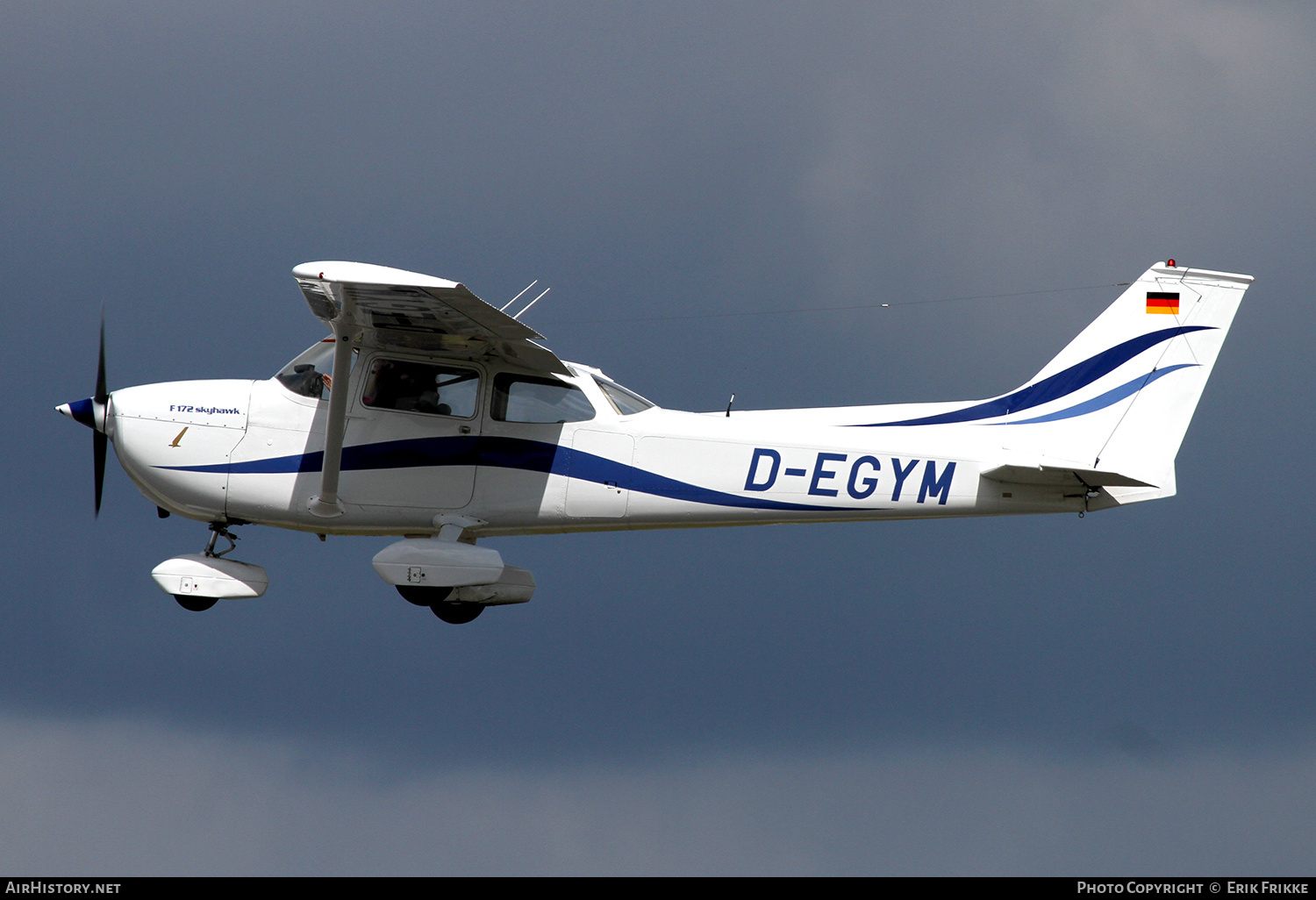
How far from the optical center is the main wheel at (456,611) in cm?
1405

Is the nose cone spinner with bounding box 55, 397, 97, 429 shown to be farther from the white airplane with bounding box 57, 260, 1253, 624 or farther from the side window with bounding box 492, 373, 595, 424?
the side window with bounding box 492, 373, 595, 424

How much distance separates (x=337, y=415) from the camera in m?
12.6

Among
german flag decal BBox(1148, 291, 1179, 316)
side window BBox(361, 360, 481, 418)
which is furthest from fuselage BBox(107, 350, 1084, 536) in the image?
german flag decal BBox(1148, 291, 1179, 316)

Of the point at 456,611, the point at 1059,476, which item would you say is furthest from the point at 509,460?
the point at 1059,476

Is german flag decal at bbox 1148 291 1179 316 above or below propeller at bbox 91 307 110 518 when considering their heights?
above

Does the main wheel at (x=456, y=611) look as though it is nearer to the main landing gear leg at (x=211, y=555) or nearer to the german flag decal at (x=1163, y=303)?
the main landing gear leg at (x=211, y=555)

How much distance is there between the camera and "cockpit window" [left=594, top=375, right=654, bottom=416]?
13.4 meters

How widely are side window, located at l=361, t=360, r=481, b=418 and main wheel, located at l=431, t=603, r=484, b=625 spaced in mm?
2080

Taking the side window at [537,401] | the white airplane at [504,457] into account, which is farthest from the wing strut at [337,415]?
the side window at [537,401]

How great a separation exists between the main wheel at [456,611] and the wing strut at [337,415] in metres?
1.59

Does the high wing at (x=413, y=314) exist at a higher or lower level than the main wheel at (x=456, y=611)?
higher

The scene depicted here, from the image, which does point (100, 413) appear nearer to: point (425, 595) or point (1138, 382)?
point (425, 595)
